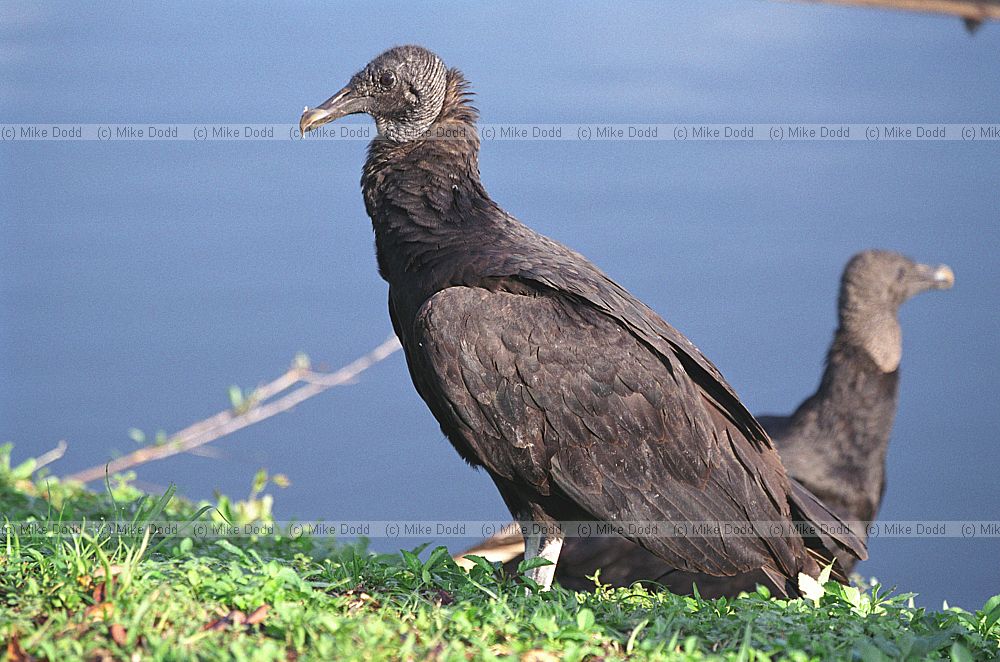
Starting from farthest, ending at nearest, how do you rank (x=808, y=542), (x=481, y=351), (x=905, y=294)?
(x=905, y=294) → (x=808, y=542) → (x=481, y=351)

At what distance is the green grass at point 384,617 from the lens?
202cm

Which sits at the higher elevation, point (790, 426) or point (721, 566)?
point (790, 426)

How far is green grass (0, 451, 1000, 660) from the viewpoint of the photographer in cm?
202

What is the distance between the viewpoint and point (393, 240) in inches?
125

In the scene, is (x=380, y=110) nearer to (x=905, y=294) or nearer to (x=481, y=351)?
(x=481, y=351)

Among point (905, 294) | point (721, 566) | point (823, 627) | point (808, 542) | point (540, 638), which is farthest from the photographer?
point (905, 294)

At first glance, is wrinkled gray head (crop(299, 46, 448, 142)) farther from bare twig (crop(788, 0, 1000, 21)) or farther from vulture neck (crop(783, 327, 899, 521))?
vulture neck (crop(783, 327, 899, 521))

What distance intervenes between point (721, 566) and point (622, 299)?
0.83 metres

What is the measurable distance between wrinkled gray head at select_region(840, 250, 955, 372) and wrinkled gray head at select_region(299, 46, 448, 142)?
97.0 inches

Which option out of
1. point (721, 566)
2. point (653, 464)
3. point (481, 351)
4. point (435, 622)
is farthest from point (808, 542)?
point (435, 622)

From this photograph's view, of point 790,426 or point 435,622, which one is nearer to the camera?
point 435,622

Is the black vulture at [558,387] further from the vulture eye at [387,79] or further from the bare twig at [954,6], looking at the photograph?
the bare twig at [954,6]

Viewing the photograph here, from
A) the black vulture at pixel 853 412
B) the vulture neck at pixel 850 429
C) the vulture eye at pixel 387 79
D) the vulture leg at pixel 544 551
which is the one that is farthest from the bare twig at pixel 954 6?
the vulture neck at pixel 850 429

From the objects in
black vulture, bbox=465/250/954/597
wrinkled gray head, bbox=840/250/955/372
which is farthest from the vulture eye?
wrinkled gray head, bbox=840/250/955/372
